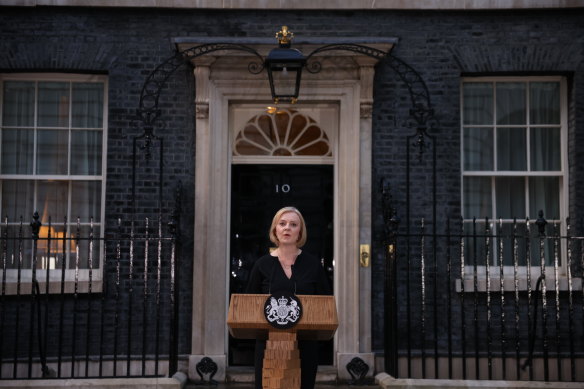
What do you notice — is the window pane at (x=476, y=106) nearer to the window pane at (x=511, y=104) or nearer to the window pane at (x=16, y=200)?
the window pane at (x=511, y=104)

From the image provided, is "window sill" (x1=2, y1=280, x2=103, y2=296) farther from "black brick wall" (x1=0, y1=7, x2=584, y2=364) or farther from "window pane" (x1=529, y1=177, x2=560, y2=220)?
"window pane" (x1=529, y1=177, x2=560, y2=220)

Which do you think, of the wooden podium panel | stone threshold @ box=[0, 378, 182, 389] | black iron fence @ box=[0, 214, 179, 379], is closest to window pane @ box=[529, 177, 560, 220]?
black iron fence @ box=[0, 214, 179, 379]

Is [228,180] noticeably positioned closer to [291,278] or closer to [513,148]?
[513,148]

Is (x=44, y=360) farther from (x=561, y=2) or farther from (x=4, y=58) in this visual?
(x=561, y=2)

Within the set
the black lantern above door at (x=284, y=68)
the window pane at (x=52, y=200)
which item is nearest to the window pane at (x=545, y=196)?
the black lantern above door at (x=284, y=68)

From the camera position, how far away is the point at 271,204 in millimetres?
9516

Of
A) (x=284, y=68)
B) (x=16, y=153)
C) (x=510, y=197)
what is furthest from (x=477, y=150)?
(x=16, y=153)

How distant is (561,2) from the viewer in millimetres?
9367

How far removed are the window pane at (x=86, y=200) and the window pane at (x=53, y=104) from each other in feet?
2.33

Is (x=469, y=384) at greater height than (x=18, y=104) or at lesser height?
lesser

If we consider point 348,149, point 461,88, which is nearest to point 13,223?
point 348,149

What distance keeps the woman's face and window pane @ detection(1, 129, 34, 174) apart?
195 inches

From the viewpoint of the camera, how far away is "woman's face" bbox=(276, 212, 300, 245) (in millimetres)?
5418

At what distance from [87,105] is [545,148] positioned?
16.9 ft
